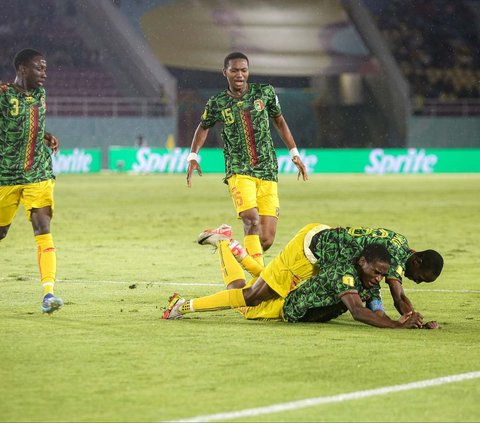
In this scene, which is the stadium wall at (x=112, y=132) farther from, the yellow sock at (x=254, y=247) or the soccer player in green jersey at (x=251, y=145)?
the yellow sock at (x=254, y=247)

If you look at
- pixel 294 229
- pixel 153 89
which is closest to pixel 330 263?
pixel 294 229

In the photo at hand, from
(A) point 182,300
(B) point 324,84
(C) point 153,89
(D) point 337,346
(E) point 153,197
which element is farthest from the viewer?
(B) point 324,84

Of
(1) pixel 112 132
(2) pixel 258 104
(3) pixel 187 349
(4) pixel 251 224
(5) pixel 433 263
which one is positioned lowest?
(3) pixel 187 349

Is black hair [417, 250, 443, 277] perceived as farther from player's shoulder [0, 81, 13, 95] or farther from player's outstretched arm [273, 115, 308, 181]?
player's shoulder [0, 81, 13, 95]

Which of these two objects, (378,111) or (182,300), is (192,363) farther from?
(378,111)

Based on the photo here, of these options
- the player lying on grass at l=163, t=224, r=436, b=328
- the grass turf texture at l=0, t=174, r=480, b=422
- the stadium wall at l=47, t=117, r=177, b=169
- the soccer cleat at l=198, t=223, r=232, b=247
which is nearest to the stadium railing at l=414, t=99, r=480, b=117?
the stadium wall at l=47, t=117, r=177, b=169

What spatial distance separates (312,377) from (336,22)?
162ft

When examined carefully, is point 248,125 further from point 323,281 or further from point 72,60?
point 72,60

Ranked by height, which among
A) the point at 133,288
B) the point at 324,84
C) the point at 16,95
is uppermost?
the point at 324,84

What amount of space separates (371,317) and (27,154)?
3436mm

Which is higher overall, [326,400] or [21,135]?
[21,135]

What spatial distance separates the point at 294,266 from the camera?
8352 millimetres

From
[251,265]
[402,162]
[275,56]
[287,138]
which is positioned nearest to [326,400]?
[251,265]

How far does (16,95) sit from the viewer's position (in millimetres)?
9562
